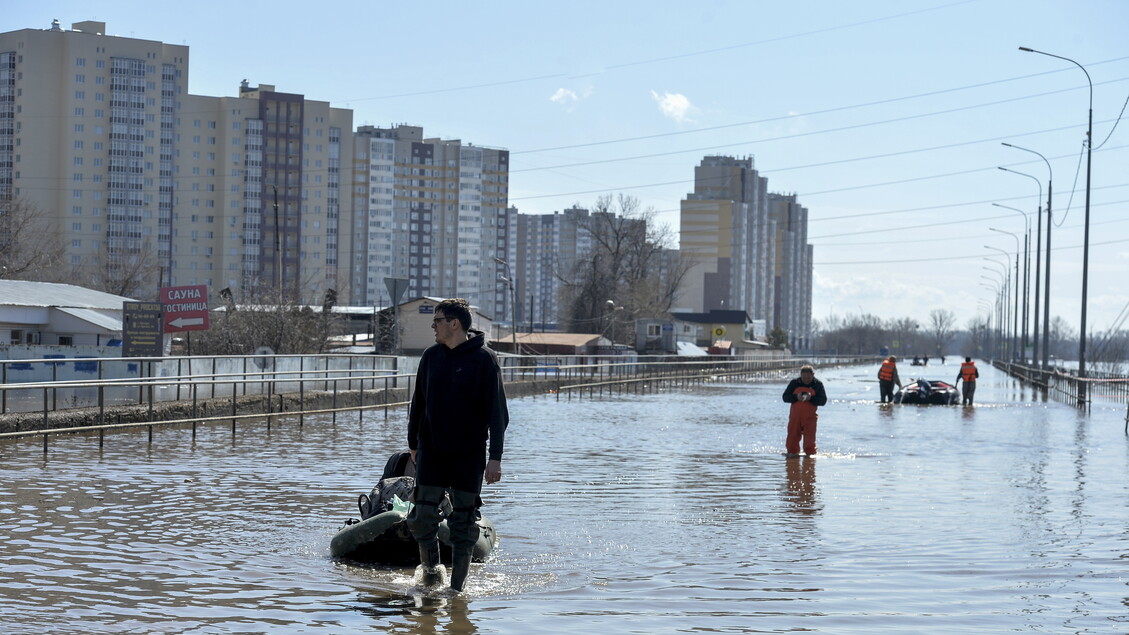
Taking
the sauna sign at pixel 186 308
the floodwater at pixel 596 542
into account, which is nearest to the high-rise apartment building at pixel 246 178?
the sauna sign at pixel 186 308

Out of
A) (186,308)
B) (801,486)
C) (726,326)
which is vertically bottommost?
(801,486)

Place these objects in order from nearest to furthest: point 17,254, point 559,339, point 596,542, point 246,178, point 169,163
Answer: point 596,542 < point 17,254 < point 559,339 < point 169,163 < point 246,178

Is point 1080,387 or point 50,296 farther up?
point 50,296

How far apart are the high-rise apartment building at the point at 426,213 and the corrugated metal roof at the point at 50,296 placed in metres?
120

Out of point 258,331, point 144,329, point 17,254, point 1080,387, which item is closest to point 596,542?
point 144,329

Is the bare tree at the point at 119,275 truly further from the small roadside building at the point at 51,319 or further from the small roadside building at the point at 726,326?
the small roadside building at the point at 726,326

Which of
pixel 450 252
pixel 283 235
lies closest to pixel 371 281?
pixel 450 252

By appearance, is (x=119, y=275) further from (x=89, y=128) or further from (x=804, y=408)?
(x=804, y=408)

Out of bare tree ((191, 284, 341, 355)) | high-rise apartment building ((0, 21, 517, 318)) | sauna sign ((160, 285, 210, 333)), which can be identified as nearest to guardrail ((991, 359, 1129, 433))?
sauna sign ((160, 285, 210, 333))

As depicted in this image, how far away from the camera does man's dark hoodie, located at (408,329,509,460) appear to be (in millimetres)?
7676

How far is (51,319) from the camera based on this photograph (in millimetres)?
38875

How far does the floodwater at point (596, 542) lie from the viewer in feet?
23.9

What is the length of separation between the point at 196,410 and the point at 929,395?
26093mm

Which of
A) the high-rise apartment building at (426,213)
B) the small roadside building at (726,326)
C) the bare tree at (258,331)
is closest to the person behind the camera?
the bare tree at (258,331)
